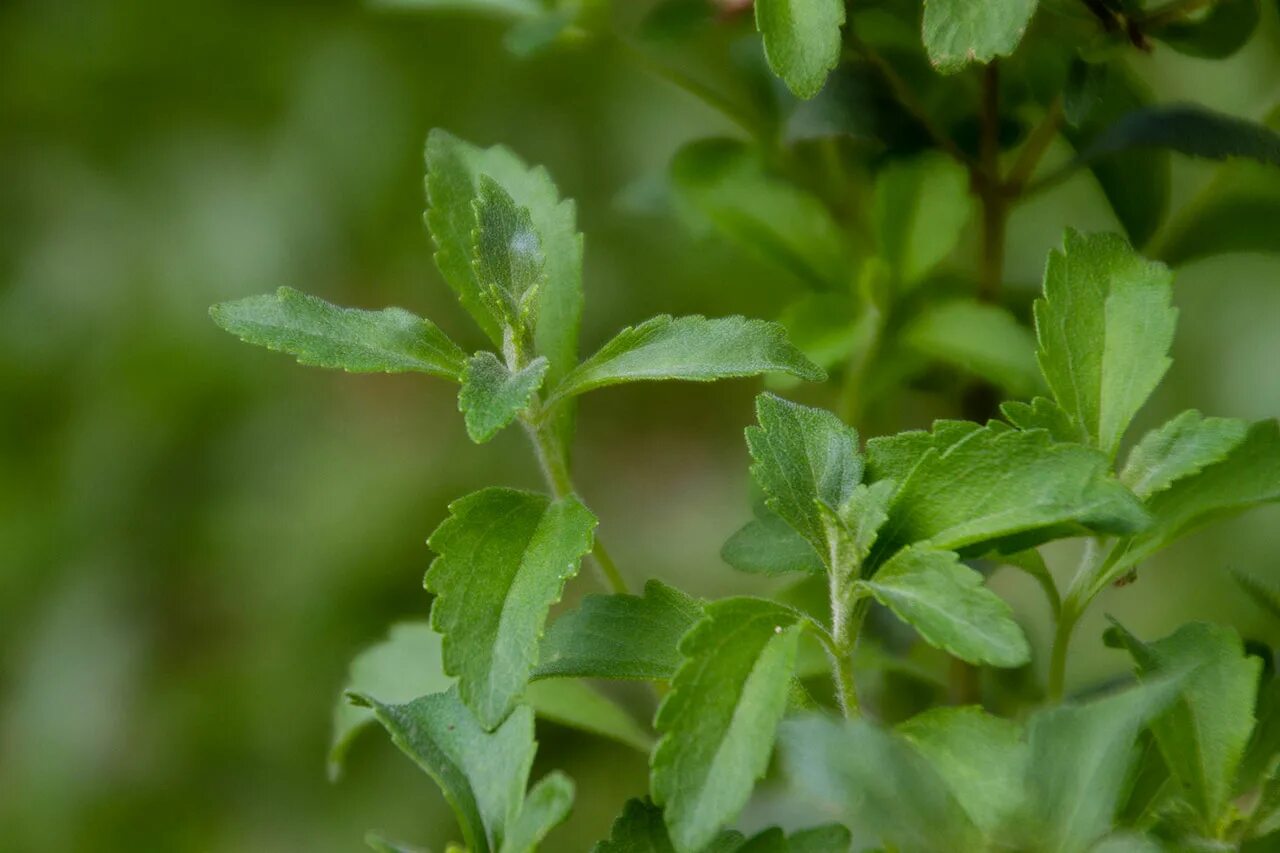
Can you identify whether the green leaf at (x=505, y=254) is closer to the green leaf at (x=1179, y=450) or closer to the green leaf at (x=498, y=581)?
the green leaf at (x=498, y=581)

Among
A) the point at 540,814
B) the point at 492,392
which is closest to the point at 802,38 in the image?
the point at 492,392

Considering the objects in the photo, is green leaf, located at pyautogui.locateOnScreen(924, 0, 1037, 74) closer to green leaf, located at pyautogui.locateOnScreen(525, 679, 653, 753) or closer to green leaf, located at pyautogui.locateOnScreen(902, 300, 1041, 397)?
green leaf, located at pyautogui.locateOnScreen(902, 300, 1041, 397)

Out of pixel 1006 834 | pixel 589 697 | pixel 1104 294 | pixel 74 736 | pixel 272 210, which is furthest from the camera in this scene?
pixel 272 210

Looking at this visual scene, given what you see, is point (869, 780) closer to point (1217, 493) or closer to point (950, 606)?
point (950, 606)

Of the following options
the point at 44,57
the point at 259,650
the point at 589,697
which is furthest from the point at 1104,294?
the point at 44,57

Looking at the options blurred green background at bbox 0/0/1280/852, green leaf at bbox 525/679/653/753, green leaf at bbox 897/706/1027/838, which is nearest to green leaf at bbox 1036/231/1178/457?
green leaf at bbox 897/706/1027/838

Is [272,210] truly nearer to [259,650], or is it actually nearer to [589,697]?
[259,650]
